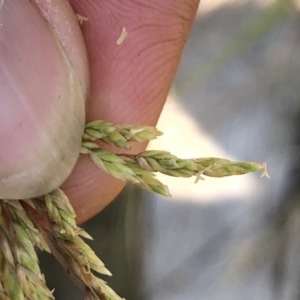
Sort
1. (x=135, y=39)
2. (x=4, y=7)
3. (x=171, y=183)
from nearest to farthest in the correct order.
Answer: (x=4, y=7)
(x=135, y=39)
(x=171, y=183)

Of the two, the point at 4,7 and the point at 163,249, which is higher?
the point at 4,7

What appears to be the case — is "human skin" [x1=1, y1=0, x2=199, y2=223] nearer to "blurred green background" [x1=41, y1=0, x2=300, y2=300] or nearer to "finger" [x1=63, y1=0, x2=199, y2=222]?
"finger" [x1=63, y1=0, x2=199, y2=222]

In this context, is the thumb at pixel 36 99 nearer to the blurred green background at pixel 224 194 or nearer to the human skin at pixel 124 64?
the human skin at pixel 124 64

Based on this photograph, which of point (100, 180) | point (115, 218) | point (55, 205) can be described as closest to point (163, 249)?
point (115, 218)

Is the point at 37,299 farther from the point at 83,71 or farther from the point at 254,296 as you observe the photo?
the point at 254,296

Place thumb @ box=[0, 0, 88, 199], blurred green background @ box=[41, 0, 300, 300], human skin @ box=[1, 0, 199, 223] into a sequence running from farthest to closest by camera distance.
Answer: blurred green background @ box=[41, 0, 300, 300]
human skin @ box=[1, 0, 199, 223]
thumb @ box=[0, 0, 88, 199]

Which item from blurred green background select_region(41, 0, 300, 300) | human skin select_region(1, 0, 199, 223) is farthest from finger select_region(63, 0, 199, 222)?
blurred green background select_region(41, 0, 300, 300)

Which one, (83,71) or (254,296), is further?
(254,296)

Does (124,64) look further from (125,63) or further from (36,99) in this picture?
(36,99)

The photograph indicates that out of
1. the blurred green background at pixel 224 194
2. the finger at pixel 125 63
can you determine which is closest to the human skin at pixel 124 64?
the finger at pixel 125 63
